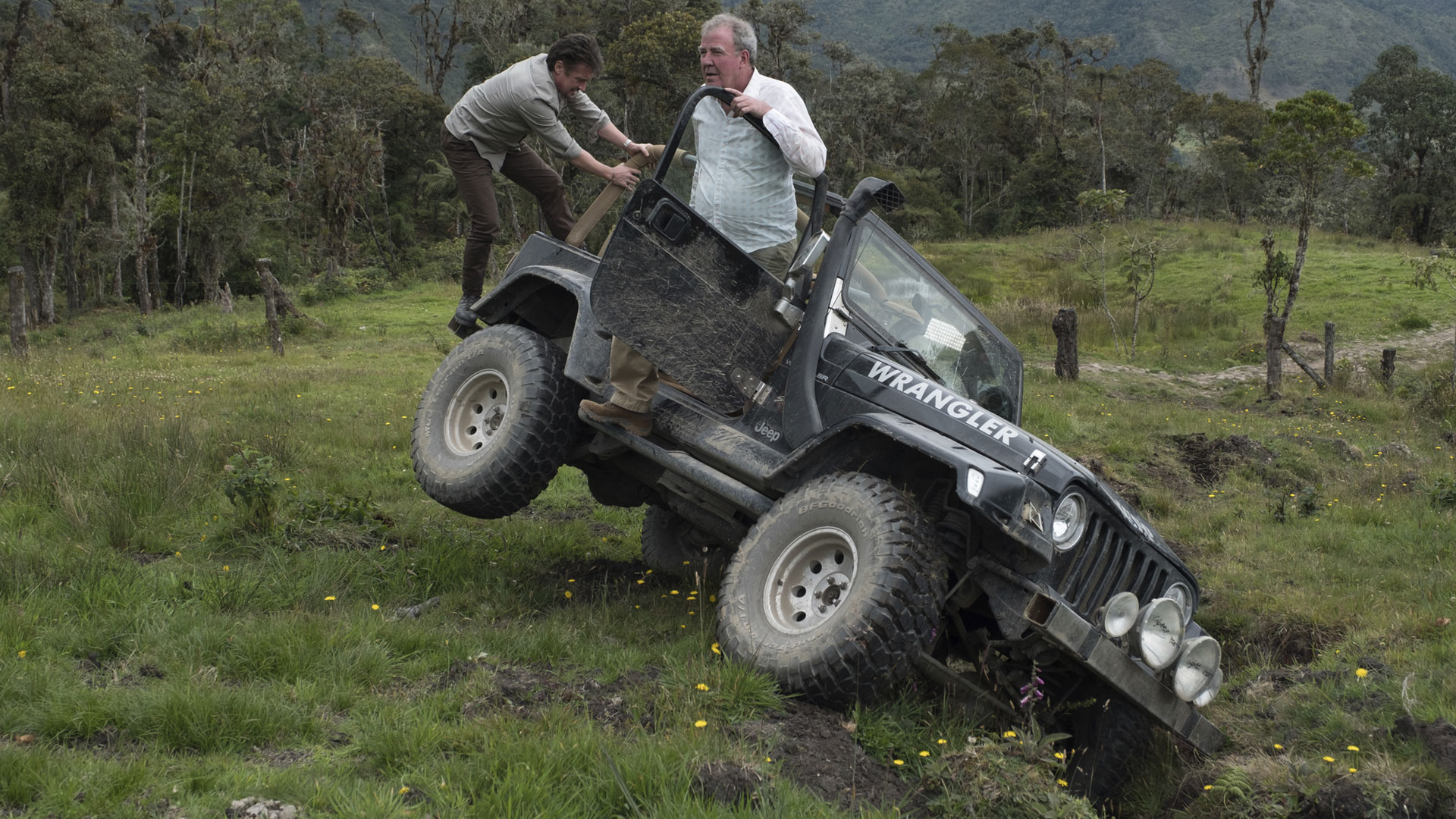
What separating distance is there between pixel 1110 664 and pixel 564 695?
2107 millimetres

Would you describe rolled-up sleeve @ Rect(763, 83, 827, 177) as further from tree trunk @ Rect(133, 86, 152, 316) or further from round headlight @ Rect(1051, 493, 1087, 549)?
tree trunk @ Rect(133, 86, 152, 316)

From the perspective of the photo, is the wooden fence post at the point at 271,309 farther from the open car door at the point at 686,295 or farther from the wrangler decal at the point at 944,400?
the wrangler decal at the point at 944,400

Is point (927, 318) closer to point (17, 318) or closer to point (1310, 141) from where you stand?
point (17, 318)

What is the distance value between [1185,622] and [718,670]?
1.95 metres

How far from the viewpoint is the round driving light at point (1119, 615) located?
4.50m

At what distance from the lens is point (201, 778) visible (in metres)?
3.53

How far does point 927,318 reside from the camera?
5.64 meters

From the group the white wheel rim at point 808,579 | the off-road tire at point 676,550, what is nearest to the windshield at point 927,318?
the white wheel rim at point 808,579

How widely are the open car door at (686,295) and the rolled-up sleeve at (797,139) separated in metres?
0.16

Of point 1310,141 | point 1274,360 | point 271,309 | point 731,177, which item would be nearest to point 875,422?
point 731,177

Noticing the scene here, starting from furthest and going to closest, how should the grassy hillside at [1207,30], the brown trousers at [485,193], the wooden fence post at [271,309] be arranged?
the grassy hillside at [1207,30] → the wooden fence post at [271,309] → the brown trousers at [485,193]

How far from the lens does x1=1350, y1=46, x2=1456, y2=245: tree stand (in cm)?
4653

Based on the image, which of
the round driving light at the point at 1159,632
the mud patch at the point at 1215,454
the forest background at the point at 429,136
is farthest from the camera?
the forest background at the point at 429,136

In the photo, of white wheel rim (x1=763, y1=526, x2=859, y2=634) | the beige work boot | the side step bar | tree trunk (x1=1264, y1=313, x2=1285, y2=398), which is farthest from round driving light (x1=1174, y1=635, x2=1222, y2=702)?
tree trunk (x1=1264, y1=313, x2=1285, y2=398)
